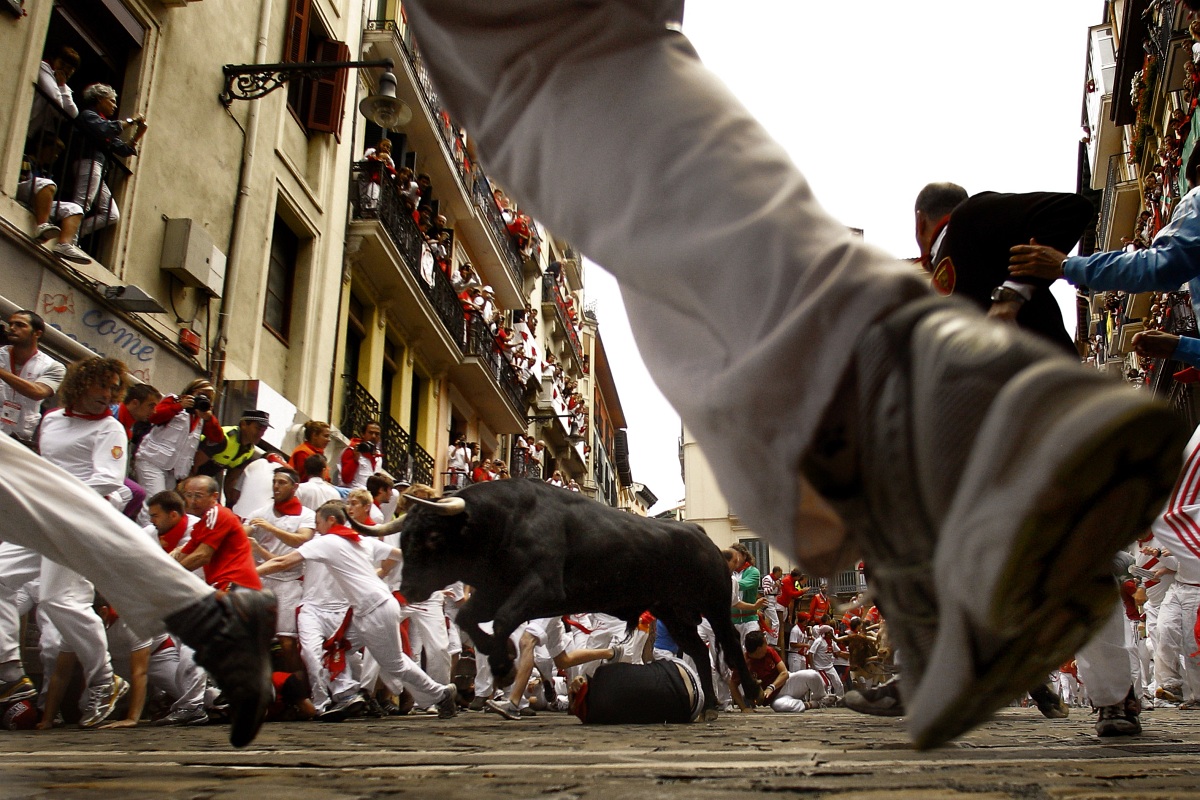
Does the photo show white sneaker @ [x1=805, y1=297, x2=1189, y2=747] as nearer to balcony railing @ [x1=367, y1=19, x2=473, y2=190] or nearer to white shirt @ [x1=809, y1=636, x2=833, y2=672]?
balcony railing @ [x1=367, y1=19, x2=473, y2=190]

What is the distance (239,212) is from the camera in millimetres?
15211

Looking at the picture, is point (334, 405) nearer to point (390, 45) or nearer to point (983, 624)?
point (390, 45)

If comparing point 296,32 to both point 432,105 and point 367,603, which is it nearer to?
point 432,105

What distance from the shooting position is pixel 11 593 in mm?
7031

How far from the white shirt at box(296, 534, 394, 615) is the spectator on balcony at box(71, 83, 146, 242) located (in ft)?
17.4

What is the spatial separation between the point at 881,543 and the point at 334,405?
17983 mm

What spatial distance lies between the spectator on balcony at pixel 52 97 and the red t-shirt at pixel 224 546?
5.93m

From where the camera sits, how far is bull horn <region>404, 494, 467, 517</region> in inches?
302

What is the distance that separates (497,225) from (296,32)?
1285 centimetres

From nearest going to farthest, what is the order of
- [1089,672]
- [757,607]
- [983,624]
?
[983,624], [1089,672], [757,607]

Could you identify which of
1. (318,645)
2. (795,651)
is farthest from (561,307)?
(318,645)

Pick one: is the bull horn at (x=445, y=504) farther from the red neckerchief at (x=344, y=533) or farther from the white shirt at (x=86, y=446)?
the white shirt at (x=86, y=446)

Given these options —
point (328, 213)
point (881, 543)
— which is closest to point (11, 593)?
point (881, 543)

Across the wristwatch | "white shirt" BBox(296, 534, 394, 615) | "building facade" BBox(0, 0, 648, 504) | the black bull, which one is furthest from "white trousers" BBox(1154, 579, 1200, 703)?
"building facade" BBox(0, 0, 648, 504)
